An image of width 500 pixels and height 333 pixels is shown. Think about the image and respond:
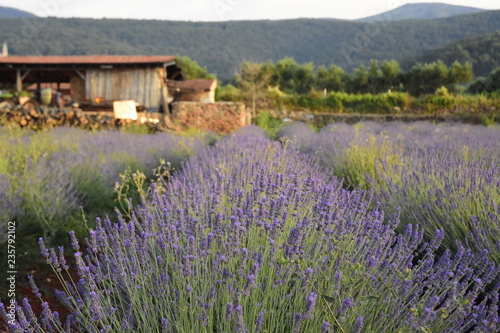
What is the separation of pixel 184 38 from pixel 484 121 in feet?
303

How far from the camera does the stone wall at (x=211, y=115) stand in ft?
57.6

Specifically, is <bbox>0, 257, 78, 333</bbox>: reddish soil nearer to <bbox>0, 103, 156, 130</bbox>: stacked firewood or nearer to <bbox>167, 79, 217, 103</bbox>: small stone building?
<bbox>0, 103, 156, 130</bbox>: stacked firewood

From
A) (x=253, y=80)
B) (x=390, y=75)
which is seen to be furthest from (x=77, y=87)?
(x=390, y=75)

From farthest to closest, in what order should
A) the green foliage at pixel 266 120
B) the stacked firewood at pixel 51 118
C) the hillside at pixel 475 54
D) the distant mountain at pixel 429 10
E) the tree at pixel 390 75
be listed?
1. the distant mountain at pixel 429 10
2. the hillside at pixel 475 54
3. the tree at pixel 390 75
4. the green foliage at pixel 266 120
5. the stacked firewood at pixel 51 118

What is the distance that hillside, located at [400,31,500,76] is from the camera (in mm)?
43656

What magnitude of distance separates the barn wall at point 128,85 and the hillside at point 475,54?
112 feet

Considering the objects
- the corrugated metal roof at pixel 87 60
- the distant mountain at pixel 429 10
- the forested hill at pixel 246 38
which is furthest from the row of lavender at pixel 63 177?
the distant mountain at pixel 429 10

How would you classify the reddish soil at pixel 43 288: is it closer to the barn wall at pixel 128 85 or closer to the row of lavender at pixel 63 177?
the row of lavender at pixel 63 177

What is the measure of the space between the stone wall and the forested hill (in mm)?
55975

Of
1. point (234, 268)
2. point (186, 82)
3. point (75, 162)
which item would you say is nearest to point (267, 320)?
point (234, 268)

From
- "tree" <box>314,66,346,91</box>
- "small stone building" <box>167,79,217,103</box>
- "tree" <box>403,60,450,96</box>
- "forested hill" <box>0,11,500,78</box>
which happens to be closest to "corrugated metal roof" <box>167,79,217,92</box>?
"small stone building" <box>167,79,217,103</box>

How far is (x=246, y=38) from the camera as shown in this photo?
100125mm

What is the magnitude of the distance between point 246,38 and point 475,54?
199 feet

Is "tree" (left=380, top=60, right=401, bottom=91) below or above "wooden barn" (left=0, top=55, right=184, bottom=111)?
above
